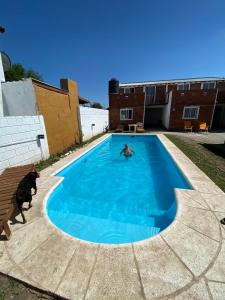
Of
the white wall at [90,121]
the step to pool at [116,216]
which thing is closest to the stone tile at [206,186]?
the step to pool at [116,216]

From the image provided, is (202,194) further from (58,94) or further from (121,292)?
(58,94)

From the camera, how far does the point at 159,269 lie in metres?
1.94

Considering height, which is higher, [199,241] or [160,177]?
[199,241]

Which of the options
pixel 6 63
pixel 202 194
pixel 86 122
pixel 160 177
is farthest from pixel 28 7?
pixel 202 194

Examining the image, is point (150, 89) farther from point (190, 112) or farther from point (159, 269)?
point (159, 269)

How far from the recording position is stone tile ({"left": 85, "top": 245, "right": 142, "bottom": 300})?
1.68 metres

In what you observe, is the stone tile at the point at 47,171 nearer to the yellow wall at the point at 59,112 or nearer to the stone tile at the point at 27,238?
the yellow wall at the point at 59,112

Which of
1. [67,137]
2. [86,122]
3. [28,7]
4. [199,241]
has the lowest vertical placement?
[199,241]

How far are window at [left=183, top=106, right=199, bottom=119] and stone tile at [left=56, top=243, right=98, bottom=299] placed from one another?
16961 millimetres

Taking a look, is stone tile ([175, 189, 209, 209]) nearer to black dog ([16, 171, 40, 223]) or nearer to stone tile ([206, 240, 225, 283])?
stone tile ([206, 240, 225, 283])

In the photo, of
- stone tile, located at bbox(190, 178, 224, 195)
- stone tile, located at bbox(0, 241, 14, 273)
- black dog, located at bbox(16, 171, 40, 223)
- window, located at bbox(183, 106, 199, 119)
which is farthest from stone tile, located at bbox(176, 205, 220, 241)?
window, located at bbox(183, 106, 199, 119)

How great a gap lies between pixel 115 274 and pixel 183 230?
4.75 ft

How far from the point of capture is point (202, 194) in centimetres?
366

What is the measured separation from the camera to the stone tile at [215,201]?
3.17 m
